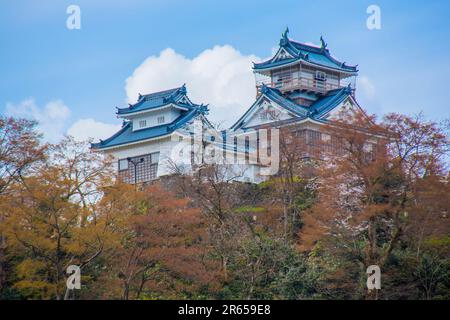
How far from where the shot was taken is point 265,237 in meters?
37.4

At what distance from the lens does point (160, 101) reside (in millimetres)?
49906

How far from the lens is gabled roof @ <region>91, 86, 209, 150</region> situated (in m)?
48.3

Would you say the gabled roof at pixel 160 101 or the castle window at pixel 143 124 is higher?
the gabled roof at pixel 160 101

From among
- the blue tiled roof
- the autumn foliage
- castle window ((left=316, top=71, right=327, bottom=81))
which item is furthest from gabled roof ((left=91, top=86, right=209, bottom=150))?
the autumn foliage

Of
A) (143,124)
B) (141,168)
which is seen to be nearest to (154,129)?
(143,124)

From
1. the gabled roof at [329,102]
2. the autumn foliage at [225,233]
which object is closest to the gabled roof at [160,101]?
the gabled roof at [329,102]

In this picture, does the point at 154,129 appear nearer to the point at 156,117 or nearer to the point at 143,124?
the point at 156,117

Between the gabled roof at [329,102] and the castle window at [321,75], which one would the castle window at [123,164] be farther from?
the castle window at [321,75]

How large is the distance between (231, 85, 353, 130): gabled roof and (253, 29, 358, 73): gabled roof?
154 centimetres

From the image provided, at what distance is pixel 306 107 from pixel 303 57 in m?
2.58

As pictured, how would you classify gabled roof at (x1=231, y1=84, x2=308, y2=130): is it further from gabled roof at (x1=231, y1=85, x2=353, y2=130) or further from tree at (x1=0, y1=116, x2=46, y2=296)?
tree at (x1=0, y1=116, x2=46, y2=296)

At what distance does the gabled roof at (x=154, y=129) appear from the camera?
48.3 m
